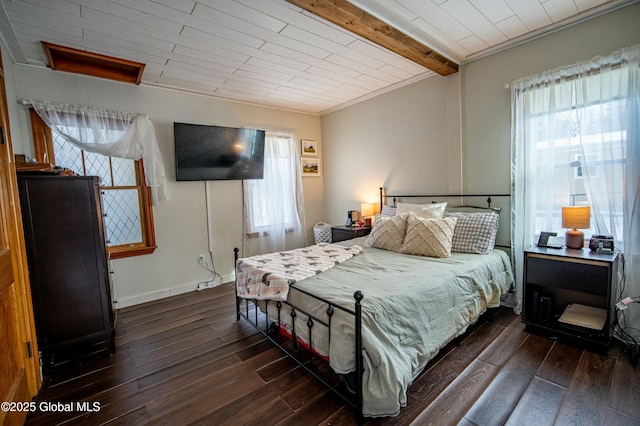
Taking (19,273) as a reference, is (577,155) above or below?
above

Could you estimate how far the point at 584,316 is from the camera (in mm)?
2264

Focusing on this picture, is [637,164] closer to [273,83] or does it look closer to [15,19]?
[273,83]

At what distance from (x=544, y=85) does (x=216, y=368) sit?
3.47 m

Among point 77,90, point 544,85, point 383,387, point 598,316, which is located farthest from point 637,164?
point 77,90

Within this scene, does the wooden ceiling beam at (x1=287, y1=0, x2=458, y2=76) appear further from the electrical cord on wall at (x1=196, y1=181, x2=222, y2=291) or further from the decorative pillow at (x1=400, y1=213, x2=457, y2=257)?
the electrical cord on wall at (x1=196, y1=181, x2=222, y2=291)

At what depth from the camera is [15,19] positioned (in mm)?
2016

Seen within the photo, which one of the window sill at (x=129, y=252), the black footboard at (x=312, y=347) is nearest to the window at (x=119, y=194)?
the window sill at (x=129, y=252)

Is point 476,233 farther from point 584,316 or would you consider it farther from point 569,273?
point 584,316

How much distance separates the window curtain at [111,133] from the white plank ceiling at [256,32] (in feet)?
1.46

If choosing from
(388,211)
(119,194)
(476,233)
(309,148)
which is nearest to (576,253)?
(476,233)

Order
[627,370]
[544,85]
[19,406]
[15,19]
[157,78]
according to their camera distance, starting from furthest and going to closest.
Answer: [157,78], [544,85], [15,19], [627,370], [19,406]

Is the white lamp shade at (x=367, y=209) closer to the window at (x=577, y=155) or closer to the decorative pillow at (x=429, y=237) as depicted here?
the decorative pillow at (x=429, y=237)

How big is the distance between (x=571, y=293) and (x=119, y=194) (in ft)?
14.9

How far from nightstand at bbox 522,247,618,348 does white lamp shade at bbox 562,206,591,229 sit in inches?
8.2
